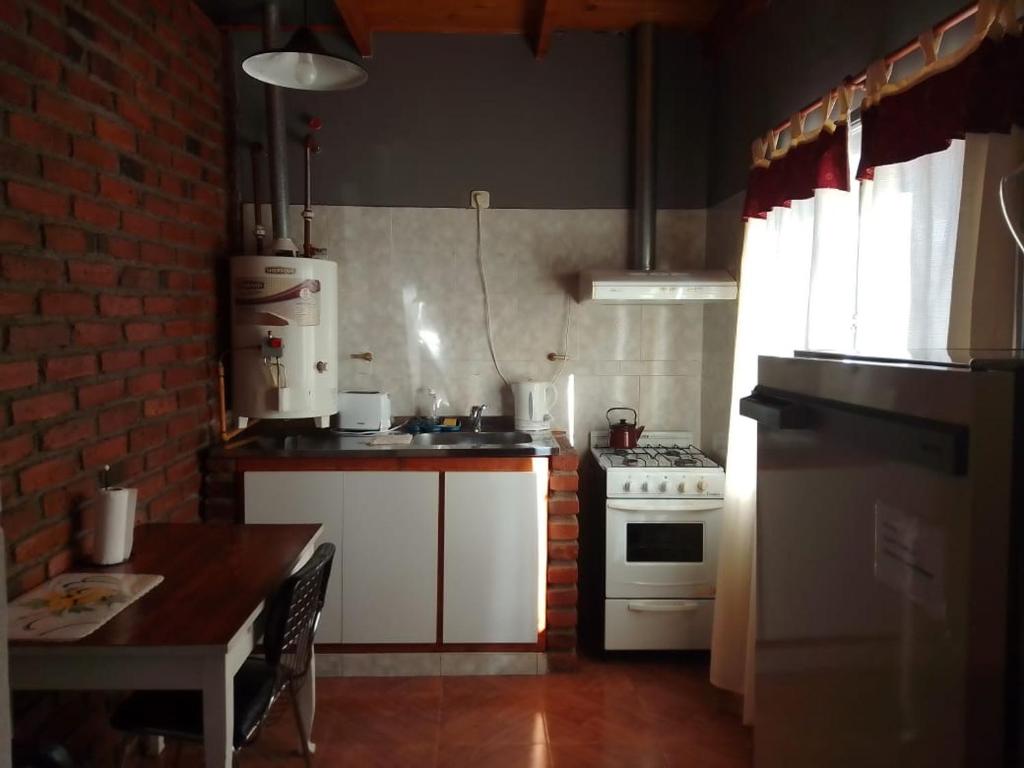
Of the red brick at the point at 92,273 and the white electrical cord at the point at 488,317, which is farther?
the white electrical cord at the point at 488,317

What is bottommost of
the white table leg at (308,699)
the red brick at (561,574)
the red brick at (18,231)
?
the white table leg at (308,699)

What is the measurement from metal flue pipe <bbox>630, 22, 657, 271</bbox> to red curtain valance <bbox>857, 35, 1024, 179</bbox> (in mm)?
1470

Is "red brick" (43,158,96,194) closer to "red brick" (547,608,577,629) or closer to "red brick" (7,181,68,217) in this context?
"red brick" (7,181,68,217)

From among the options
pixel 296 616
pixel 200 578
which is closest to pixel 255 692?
pixel 296 616

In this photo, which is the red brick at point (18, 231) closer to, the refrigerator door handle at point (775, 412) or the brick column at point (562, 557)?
the refrigerator door handle at point (775, 412)

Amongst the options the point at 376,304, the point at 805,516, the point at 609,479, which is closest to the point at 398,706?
the point at 609,479

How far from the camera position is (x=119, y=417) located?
7.09 ft

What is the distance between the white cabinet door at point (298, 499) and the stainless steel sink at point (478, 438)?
19.8 inches

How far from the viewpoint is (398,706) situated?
2.64 m

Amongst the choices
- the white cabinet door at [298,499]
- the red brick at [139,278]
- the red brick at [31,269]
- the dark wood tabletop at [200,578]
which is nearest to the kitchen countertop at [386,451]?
the white cabinet door at [298,499]

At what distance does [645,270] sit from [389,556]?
169 cm

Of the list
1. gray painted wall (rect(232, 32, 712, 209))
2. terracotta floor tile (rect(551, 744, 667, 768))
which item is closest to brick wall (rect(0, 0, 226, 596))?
gray painted wall (rect(232, 32, 712, 209))

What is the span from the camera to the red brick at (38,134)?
171 centimetres

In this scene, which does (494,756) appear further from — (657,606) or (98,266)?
(98,266)
